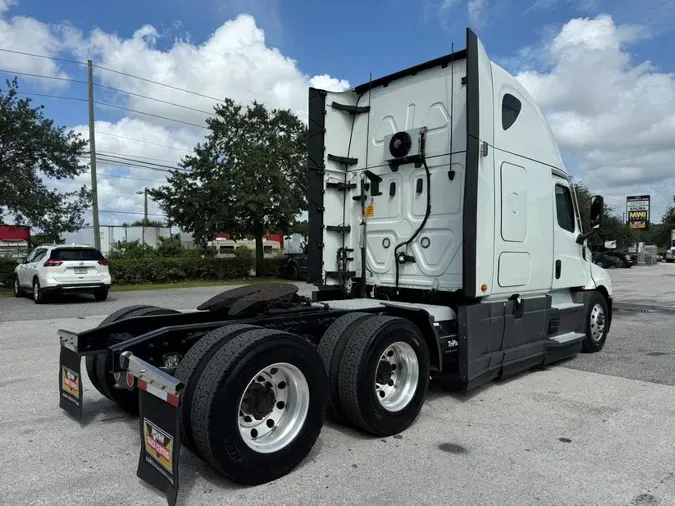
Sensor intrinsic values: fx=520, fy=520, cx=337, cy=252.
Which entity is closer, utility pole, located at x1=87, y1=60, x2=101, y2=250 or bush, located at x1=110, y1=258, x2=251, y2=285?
bush, located at x1=110, y1=258, x2=251, y2=285

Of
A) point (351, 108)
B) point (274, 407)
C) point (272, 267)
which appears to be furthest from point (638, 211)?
point (274, 407)

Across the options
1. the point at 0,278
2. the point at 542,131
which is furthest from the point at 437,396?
the point at 0,278

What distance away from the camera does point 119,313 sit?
4.85m

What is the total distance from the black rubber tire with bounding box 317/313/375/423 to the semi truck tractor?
17mm

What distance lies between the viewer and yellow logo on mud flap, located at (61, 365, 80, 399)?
14.0 feet

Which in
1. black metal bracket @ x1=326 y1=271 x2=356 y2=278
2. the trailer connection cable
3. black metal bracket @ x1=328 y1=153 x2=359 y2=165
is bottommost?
black metal bracket @ x1=326 y1=271 x2=356 y2=278

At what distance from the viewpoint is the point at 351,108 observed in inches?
258

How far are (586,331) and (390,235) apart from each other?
11.5 feet

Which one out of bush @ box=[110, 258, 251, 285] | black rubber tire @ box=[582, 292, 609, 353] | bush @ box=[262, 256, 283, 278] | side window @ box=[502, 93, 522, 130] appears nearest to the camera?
side window @ box=[502, 93, 522, 130]

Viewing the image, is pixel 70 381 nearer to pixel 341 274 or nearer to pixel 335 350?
pixel 335 350

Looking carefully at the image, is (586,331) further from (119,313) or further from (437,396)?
(119,313)

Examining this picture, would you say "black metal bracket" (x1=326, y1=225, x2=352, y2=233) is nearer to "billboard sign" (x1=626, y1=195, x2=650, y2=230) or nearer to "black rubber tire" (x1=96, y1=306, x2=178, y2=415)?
"black rubber tire" (x1=96, y1=306, x2=178, y2=415)

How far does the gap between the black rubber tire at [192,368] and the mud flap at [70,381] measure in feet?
4.16

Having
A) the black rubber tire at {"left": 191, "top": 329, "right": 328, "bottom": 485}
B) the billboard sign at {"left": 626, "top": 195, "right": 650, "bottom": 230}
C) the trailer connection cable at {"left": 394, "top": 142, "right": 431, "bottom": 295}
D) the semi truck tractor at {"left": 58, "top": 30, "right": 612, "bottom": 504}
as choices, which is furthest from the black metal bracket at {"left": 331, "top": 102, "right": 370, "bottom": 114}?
the billboard sign at {"left": 626, "top": 195, "right": 650, "bottom": 230}
